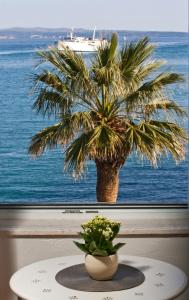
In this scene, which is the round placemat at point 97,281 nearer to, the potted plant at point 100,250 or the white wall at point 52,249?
the potted plant at point 100,250

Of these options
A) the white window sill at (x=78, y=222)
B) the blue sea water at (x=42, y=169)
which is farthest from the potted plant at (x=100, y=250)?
the blue sea water at (x=42, y=169)

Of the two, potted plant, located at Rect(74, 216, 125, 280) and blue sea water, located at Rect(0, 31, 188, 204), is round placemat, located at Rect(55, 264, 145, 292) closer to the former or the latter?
potted plant, located at Rect(74, 216, 125, 280)

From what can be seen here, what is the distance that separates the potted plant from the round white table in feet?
0.32

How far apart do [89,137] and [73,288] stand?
14.5ft

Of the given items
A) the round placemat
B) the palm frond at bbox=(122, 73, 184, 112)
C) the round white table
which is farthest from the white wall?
the palm frond at bbox=(122, 73, 184, 112)

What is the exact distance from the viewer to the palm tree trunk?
8086mm

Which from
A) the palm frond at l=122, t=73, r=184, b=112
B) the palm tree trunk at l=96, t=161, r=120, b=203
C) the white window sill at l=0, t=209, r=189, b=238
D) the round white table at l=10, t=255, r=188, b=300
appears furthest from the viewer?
the palm tree trunk at l=96, t=161, r=120, b=203

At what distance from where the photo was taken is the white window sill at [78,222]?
2.65 m

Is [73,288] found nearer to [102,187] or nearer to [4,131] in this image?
[102,187]

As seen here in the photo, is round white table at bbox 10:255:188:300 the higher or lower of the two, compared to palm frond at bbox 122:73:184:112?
lower

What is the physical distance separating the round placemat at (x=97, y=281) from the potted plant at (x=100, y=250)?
3cm

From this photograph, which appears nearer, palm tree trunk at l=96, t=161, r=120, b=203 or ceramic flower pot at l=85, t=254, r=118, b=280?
ceramic flower pot at l=85, t=254, r=118, b=280

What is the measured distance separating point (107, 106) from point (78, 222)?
17.0 feet

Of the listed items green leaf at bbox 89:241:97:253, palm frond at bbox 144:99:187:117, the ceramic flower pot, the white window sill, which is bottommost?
the ceramic flower pot
